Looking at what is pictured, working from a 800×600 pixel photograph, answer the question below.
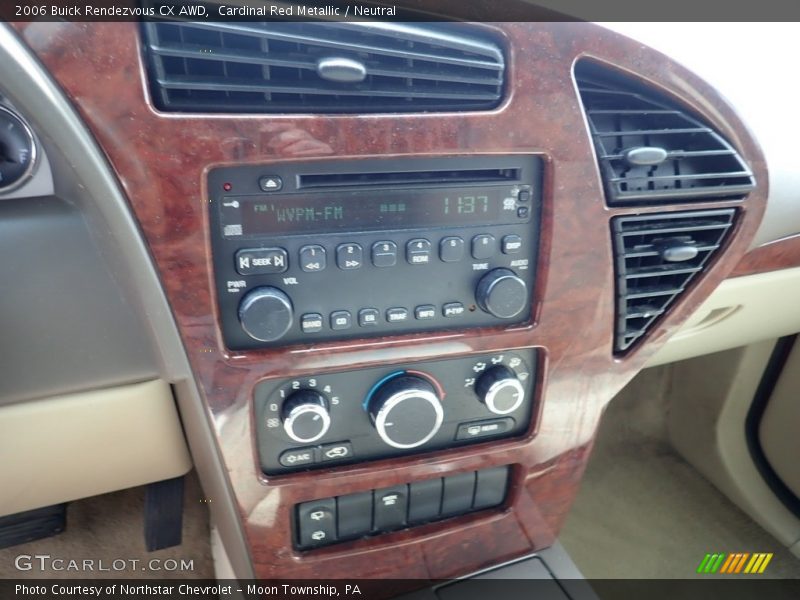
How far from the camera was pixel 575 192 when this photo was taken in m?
0.70

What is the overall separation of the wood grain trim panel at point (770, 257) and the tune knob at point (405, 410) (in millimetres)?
527

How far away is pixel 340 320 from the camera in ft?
2.26

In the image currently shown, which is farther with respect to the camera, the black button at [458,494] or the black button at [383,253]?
the black button at [458,494]

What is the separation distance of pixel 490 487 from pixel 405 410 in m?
0.26

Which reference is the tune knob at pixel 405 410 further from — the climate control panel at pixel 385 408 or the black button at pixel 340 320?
the black button at pixel 340 320

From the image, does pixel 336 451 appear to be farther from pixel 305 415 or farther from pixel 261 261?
pixel 261 261

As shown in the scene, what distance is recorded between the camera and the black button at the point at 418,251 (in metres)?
0.67

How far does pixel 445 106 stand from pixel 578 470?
0.61 metres

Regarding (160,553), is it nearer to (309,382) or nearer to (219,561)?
(219,561)

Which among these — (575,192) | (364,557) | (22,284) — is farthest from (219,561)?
(575,192)

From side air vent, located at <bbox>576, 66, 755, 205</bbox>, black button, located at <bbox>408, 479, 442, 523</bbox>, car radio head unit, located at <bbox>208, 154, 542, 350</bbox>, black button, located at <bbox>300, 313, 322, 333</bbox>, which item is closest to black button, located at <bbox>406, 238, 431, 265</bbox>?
car radio head unit, located at <bbox>208, 154, 542, 350</bbox>

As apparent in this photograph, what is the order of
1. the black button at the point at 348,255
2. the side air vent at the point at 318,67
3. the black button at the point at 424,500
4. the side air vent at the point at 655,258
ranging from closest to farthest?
the side air vent at the point at 318,67, the black button at the point at 348,255, the side air vent at the point at 655,258, the black button at the point at 424,500

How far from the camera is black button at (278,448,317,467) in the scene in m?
0.77

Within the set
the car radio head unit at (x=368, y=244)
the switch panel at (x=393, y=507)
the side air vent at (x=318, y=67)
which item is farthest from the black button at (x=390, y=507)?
the side air vent at (x=318, y=67)
